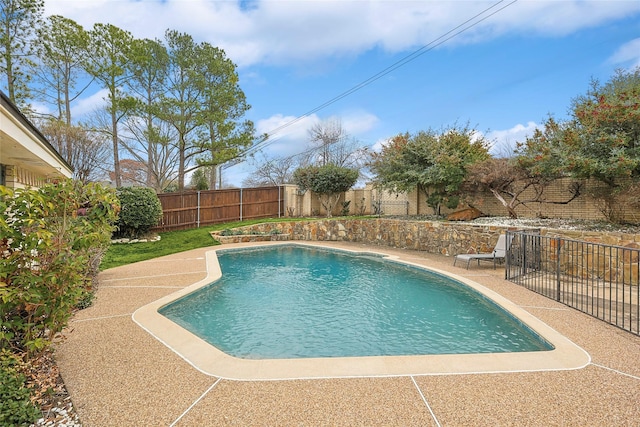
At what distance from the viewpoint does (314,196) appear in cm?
2084

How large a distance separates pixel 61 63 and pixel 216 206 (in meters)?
12.5

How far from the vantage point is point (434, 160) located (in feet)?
48.4

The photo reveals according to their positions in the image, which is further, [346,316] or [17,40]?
[17,40]

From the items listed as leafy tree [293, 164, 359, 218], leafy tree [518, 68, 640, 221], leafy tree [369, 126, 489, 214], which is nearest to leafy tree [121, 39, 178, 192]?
leafy tree [293, 164, 359, 218]

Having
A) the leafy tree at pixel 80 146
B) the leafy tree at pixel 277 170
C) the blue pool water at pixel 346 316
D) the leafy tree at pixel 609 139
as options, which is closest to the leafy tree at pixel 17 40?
the leafy tree at pixel 80 146

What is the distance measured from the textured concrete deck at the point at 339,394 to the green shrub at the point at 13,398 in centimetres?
33

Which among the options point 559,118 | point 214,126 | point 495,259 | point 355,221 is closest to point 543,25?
point 559,118

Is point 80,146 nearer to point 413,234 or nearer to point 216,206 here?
point 216,206

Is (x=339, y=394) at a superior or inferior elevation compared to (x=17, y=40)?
inferior

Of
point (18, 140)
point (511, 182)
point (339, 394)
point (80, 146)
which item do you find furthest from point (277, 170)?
point (339, 394)

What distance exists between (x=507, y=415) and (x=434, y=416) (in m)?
0.58

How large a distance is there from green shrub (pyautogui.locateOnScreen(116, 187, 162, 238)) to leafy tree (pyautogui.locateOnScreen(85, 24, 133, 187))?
317 inches

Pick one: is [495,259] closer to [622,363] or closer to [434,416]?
[622,363]

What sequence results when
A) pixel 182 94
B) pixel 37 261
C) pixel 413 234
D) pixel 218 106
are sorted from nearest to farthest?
1. pixel 37 261
2. pixel 413 234
3. pixel 182 94
4. pixel 218 106
